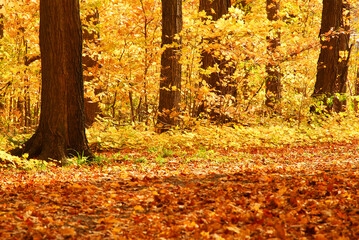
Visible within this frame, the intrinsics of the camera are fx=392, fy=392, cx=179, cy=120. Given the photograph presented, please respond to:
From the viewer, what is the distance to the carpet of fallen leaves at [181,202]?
3.86 meters

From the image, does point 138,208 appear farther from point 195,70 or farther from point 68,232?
point 195,70

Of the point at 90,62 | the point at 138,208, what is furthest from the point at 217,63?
the point at 138,208

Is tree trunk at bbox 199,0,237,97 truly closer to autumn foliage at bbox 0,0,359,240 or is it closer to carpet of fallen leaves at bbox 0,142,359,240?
autumn foliage at bbox 0,0,359,240

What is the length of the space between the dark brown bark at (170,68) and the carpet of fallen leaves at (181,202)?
3.94 m

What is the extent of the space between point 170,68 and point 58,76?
4657 millimetres

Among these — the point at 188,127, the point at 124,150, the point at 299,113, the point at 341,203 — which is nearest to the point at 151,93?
the point at 188,127

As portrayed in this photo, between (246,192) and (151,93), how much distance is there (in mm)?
9059

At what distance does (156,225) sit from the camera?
4.18m

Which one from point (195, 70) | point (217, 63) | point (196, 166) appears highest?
point (217, 63)

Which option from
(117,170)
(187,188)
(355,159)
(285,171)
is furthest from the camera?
(355,159)

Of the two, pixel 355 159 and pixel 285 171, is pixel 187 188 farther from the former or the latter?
pixel 355 159

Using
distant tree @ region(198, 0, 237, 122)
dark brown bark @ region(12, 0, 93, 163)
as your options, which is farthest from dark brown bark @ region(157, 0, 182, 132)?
dark brown bark @ region(12, 0, 93, 163)

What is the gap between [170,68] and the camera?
12.3 meters

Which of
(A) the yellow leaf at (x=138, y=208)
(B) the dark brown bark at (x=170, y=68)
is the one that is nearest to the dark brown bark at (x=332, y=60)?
(B) the dark brown bark at (x=170, y=68)
